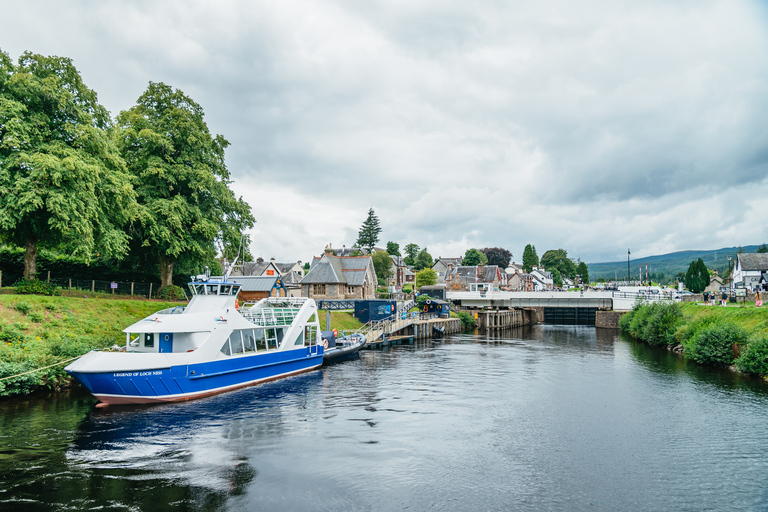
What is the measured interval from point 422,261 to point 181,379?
119266 mm

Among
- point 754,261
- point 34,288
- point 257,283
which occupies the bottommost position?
point 34,288

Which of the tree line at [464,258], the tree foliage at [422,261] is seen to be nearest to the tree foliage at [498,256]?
the tree line at [464,258]

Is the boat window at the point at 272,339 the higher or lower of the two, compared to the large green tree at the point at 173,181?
lower

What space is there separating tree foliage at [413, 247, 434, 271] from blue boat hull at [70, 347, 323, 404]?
111 meters

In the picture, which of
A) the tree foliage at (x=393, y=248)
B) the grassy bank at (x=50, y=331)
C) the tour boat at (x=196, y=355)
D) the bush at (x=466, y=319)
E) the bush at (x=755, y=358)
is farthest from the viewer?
the tree foliage at (x=393, y=248)

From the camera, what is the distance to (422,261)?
141250 mm

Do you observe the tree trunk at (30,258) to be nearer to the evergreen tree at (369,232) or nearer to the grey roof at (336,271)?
the grey roof at (336,271)

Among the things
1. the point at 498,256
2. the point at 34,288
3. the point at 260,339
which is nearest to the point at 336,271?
the point at 260,339

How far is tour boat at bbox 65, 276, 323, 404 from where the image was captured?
876 inches

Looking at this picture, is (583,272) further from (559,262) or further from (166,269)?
(166,269)

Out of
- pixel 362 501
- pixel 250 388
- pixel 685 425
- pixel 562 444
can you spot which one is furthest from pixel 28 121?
pixel 685 425

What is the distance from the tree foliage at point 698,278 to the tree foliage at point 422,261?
64.9m

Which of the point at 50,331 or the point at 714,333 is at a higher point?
the point at 50,331

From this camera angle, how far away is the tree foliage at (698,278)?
103 meters
